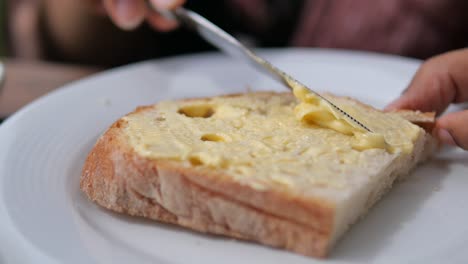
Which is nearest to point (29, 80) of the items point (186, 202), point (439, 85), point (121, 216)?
point (121, 216)

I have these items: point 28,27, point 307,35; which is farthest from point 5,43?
point 307,35

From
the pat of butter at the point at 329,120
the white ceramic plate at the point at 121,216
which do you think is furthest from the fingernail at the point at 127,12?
the pat of butter at the point at 329,120

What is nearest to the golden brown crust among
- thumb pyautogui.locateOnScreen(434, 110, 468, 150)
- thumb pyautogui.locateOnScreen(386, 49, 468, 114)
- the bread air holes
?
the bread air holes

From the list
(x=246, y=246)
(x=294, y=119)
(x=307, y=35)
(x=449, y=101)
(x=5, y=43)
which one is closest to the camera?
(x=246, y=246)

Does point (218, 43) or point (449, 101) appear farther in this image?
point (218, 43)

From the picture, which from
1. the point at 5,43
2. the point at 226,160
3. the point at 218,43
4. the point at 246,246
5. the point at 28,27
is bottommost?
the point at 5,43

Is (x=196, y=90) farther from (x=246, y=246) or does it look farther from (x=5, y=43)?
(x=5, y=43)

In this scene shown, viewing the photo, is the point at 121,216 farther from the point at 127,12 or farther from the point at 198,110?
the point at 127,12

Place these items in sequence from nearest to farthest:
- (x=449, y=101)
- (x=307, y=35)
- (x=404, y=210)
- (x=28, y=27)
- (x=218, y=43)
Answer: (x=404, y=210), (x=449, y=101), (x=218, y=43), (x=307, y=35), (x=28, y=27)
